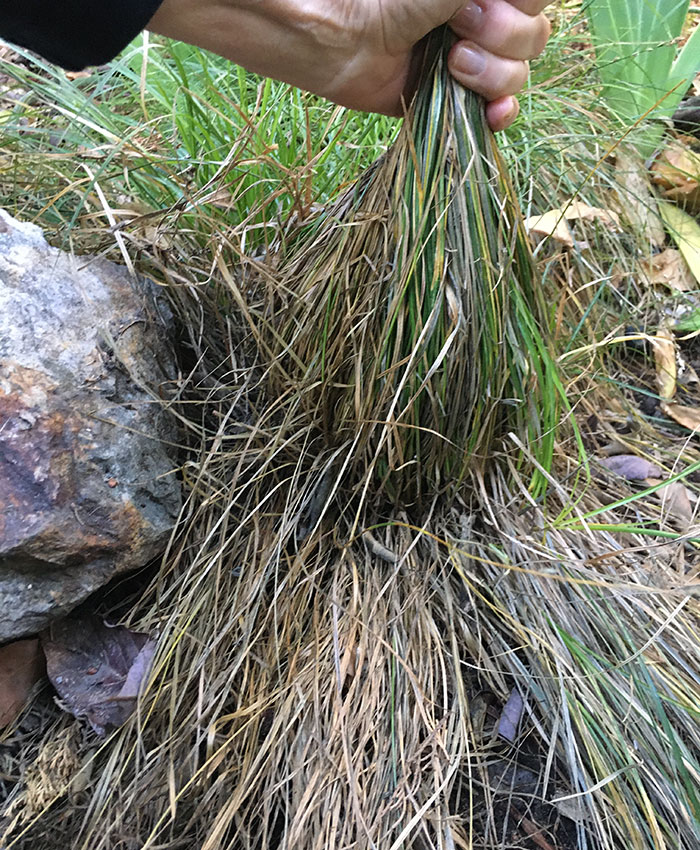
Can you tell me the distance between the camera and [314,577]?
90 cm

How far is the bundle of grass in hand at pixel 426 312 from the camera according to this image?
0.79 meters

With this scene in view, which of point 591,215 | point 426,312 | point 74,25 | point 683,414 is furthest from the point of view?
point 591,215

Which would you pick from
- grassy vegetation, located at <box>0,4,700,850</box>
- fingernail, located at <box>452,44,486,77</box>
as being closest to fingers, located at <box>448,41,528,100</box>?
fingernail, located at <box>452,44,486,77</box>

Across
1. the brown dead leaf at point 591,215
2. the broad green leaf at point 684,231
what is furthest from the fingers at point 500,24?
the broad green leaf at point 684,231

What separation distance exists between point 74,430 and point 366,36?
0.66 meters

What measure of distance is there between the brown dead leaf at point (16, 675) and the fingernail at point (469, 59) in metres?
0.96

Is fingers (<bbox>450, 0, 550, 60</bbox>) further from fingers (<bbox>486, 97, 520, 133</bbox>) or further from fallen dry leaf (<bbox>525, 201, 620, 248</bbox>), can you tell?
fallen dry leaf (<bbox>525, 201, 620, 248</bbox>)

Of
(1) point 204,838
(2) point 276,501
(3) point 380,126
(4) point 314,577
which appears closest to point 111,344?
(2) point 276,501

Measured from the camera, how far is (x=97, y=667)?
850 mm

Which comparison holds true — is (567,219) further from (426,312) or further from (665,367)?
(426,312)

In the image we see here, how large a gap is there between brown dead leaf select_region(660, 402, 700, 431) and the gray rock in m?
1.01

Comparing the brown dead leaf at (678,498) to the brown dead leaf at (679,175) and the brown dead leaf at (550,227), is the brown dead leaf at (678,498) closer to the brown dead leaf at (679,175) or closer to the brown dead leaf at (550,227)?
the brown dead leaf at (550,227)

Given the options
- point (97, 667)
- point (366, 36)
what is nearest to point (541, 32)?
point (366, 36)

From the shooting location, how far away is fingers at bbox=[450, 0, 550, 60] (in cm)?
77
